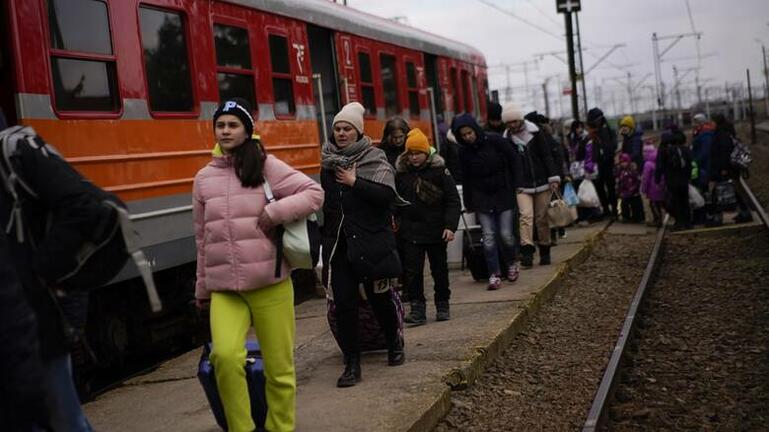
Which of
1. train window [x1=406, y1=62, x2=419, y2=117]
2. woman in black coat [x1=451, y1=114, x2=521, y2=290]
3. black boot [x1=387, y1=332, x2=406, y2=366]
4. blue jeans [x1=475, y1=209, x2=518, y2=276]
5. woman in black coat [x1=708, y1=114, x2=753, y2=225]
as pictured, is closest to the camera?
black boot [x1=387, y1=332, x2=406, y2=366]

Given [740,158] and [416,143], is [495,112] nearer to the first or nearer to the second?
[416,143]

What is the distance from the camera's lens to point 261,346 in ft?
16.9

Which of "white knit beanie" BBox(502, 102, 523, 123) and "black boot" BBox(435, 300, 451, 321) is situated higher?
"white knit beanie" BBox(502, 102, 523, 123)

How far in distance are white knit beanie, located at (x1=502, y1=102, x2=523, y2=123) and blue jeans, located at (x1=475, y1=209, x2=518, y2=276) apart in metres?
1.33

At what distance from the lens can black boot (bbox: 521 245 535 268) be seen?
38.1 ft

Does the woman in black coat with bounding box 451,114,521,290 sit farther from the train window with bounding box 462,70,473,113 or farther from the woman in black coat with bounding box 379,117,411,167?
the train window with bounding box 462,70,473,113

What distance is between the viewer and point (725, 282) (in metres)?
11.8

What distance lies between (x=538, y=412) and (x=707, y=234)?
10.1 metres

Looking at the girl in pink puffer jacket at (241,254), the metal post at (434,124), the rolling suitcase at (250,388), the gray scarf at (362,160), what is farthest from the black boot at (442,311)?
the metal post at (434,124)

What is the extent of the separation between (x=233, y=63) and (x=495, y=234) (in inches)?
119

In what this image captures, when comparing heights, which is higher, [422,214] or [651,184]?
[422,214]

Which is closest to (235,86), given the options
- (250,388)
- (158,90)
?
(158,90)

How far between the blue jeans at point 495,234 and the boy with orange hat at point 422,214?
157 centimetres

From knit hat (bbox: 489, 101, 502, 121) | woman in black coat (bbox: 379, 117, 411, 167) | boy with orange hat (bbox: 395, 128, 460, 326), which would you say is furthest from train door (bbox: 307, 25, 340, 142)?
boy with orange hat (bbox: 395, 128, 460, 326)
